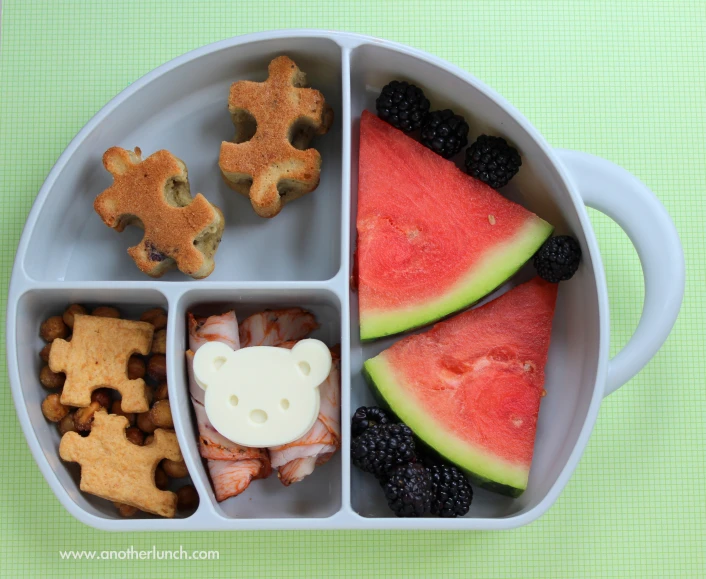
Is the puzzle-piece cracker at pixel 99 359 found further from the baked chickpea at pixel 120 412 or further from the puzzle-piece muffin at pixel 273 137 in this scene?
the puzzle-piece muffin at pixel 273 137

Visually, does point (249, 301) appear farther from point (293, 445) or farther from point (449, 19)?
point (449, 19)

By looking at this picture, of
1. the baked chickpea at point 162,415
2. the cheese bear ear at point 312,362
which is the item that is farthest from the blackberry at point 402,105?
the baked chickpea at point 162,415

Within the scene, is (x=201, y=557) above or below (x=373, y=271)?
below

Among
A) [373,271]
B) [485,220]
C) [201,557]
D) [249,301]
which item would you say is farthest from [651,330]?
[201,557]

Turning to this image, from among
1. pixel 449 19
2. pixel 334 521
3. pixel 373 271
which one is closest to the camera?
pixel 334 521

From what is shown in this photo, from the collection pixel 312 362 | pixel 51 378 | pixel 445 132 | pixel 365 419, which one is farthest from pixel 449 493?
pixel 51 378

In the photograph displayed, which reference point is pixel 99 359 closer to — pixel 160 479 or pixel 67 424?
pixel 67 424
